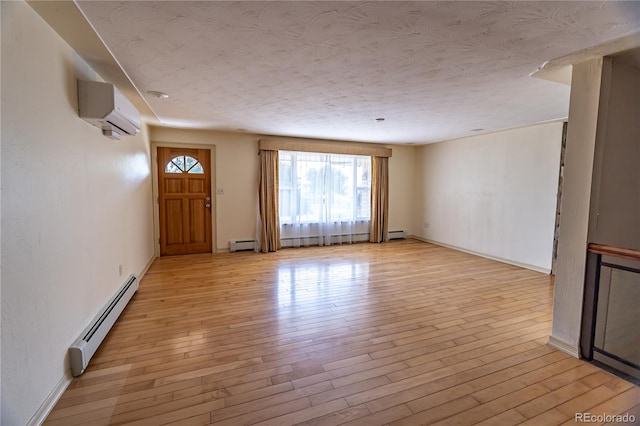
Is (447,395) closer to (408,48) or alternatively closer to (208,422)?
(208,422)

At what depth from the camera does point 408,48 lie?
2064 millimetres

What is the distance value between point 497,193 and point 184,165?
222 inches

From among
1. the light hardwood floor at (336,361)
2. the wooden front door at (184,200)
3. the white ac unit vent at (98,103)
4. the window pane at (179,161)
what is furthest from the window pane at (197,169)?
the white ac unit vent at (98,103)

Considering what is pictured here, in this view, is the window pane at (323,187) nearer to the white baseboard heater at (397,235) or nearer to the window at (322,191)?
the window at (322,191)

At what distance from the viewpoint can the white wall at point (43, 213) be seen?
1.44m

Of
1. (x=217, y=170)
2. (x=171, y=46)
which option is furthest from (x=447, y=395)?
(x=217, y=170)

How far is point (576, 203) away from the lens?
231 cm

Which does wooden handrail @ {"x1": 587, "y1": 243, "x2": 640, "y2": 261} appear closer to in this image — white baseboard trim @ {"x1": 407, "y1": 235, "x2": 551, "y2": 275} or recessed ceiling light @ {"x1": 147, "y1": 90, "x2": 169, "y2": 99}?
white baseboard trim @ {"x1": 407, "y1": 235, "x2": 551, "y2": 275}

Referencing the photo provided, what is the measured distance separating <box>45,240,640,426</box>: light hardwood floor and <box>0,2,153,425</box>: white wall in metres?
0.36

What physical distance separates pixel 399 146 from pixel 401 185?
0.93 m

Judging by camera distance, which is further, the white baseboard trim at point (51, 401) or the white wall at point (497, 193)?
the white wall at point (497, 193)

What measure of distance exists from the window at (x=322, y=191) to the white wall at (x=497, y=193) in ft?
5.07

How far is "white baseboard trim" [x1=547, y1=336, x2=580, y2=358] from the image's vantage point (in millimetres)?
2325

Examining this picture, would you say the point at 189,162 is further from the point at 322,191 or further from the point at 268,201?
the point at 322,191
